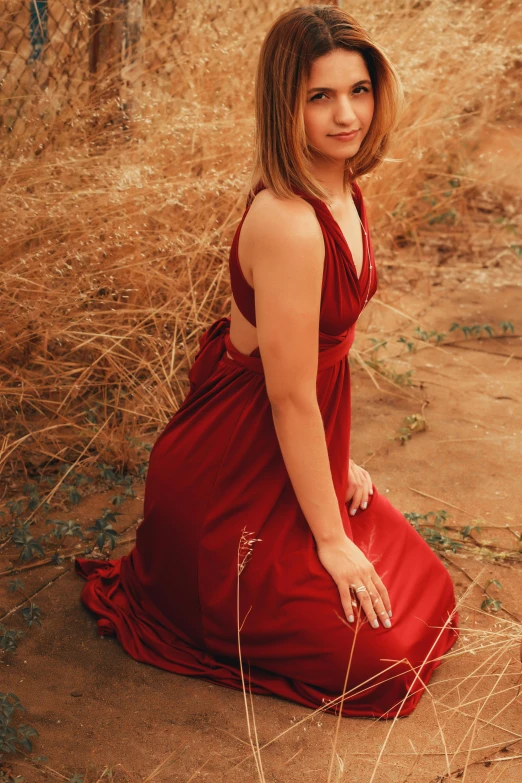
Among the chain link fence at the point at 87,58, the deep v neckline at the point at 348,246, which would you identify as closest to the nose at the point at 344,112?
the deep v neckline at the point at 348,246

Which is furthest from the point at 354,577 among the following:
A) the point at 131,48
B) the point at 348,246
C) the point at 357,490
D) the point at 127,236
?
the point at 131,48

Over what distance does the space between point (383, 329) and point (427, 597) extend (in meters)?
2.15

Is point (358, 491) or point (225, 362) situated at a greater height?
point (225, 362)

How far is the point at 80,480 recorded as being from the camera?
300 centimetres

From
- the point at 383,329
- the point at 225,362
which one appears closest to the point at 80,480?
the point at 225,362

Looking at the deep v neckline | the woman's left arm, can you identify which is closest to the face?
the deep v neckline

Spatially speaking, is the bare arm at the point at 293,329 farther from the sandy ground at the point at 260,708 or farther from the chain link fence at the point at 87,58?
the chain link fence at the point at 87,58

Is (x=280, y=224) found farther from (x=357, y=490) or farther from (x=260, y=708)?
(x=260, y=708)

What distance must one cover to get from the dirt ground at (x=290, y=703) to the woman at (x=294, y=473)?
2.6 inches

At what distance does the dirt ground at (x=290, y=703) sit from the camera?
6.35ft

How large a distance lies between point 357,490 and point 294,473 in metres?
0.37

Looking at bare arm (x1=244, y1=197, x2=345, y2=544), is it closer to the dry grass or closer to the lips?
the lips

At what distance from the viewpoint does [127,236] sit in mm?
3223

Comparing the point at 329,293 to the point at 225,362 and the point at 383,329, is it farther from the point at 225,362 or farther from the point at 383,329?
the point at 383,329
